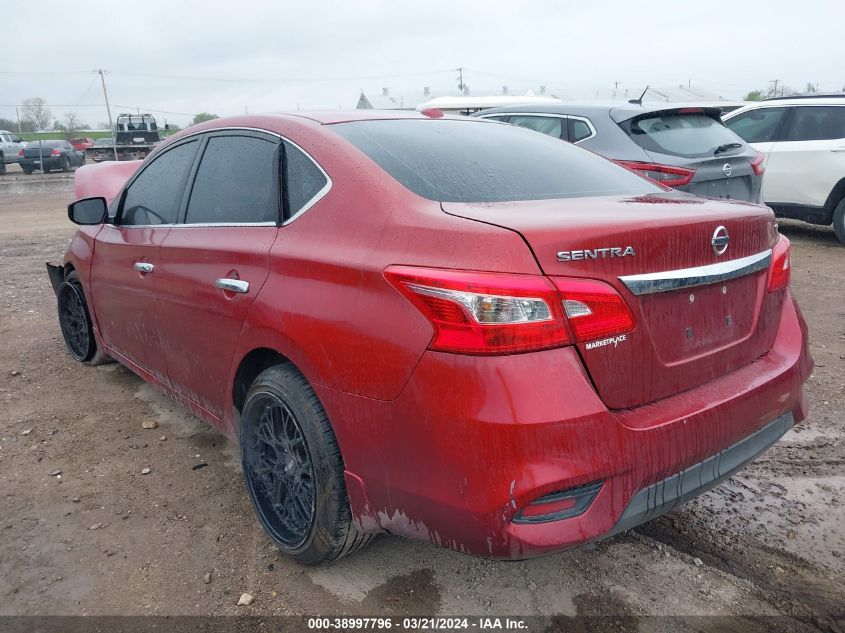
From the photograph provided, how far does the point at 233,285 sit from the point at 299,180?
467mm

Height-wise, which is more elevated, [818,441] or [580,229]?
[580,229]

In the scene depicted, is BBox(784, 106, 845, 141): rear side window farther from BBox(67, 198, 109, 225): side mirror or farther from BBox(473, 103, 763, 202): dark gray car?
BBox(67, 198, 109, 225): side mirror

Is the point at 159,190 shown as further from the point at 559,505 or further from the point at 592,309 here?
the point at 559,505

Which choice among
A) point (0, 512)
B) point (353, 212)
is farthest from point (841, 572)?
point (0, 512)

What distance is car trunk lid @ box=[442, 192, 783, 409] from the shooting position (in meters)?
1.84

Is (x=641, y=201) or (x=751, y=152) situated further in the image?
(x=751, y=152)

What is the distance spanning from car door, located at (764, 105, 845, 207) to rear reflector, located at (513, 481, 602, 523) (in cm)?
782

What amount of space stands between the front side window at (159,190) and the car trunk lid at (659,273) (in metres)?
1.68

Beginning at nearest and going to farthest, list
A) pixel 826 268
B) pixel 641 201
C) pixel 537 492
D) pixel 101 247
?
pixel 537 492, pixel 641 201, pixel 101 247, pixel 826 268

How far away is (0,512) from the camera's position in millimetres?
2906

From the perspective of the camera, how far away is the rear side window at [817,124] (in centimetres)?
805

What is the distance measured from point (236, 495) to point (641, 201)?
206 cm

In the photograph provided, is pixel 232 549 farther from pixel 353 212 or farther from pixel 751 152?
pixel 751 152

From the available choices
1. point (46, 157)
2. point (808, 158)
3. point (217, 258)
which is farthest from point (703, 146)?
point (46, 157)
